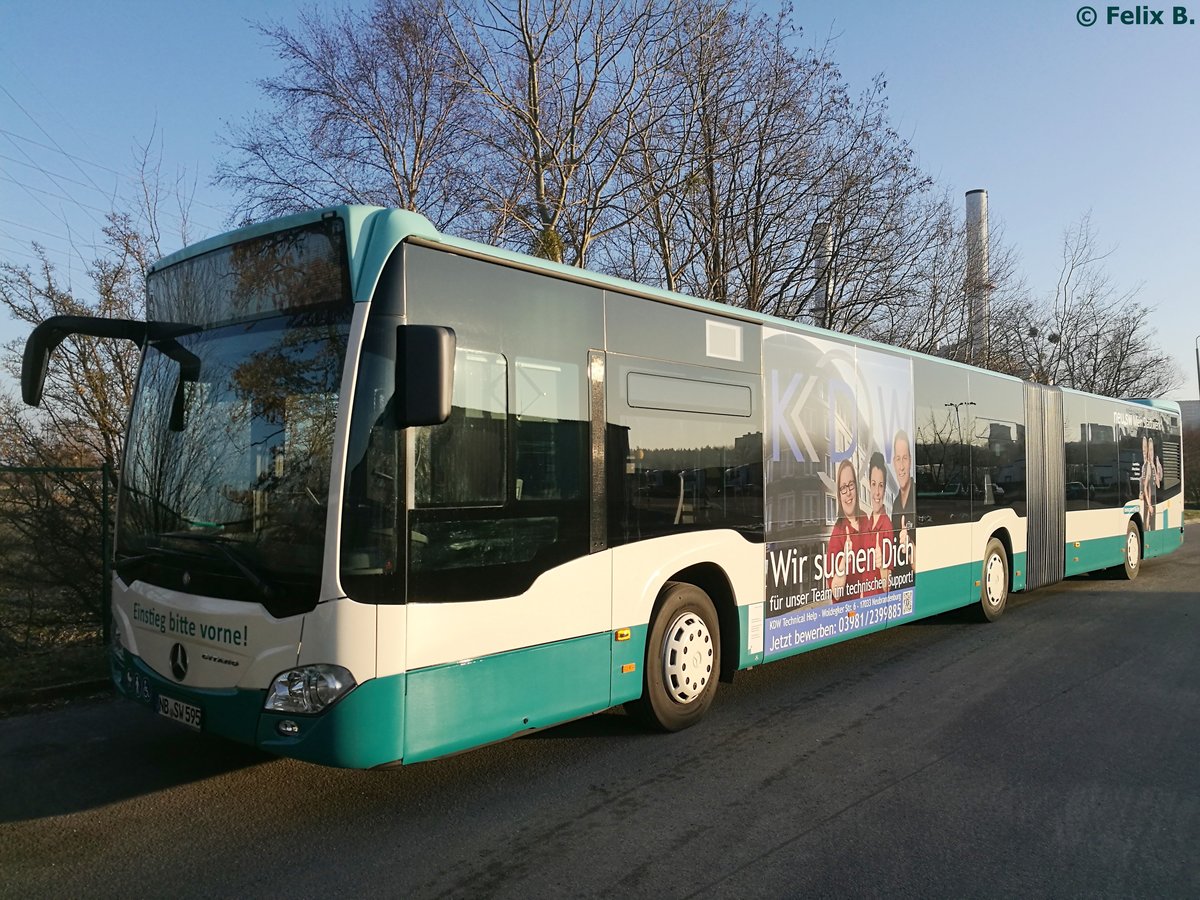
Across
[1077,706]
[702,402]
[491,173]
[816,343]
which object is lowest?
[1077,706]

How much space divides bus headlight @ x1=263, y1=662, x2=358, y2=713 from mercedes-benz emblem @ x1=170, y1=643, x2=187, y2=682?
70cm

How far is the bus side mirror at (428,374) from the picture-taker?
3.86 m

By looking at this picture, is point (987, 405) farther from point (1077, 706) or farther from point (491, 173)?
point (491, 173)

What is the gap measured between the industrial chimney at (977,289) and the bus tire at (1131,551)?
7255mm

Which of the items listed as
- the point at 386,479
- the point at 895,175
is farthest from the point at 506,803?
the point at 895,175

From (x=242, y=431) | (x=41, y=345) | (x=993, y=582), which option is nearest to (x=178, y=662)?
(x=242, y=431)

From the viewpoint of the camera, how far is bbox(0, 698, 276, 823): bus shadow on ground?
4.68 metres

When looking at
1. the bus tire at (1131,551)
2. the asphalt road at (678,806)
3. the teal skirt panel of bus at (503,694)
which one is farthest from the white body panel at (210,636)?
the bus tire at (1131,551)

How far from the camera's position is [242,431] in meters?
4.37

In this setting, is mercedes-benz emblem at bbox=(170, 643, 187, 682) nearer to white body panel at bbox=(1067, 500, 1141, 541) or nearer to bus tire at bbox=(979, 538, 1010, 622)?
bus tire at bbox=(979, 538, 1010, 622)

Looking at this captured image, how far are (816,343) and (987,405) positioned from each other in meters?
3.99

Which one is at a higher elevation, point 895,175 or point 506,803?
point 895,175

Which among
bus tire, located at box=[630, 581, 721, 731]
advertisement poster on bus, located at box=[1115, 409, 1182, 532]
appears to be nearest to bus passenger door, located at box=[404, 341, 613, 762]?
bus tire, located at box=[630, 581, 721, 731]

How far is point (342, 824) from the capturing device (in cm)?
432
